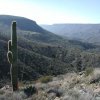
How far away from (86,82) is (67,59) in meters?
103

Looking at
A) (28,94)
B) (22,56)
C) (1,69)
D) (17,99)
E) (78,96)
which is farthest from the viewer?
(22,56)

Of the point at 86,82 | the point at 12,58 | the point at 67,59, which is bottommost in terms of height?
the point at 67,59

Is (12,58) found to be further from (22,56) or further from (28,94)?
(22,56)

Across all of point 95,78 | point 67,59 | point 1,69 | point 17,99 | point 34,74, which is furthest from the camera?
point 67,59

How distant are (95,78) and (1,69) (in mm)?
43957

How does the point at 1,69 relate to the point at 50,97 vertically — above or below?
below

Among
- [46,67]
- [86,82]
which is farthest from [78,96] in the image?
[46,67]

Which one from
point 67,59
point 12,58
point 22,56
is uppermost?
point 12,58

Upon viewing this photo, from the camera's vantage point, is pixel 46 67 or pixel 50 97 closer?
pixel 50 97

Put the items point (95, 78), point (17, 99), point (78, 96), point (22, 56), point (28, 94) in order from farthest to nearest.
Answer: point (22, 56) < point (95, 78) < point (28, 94) < point (17, 99) < point (78, 96)

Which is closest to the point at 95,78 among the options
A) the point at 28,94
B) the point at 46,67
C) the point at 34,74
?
the point at 28,94

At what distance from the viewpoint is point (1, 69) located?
5756 centimetres

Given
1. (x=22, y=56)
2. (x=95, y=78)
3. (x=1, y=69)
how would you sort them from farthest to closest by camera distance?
(x=22, y=56) < (x=1, y=69) < (x=95, y=78)

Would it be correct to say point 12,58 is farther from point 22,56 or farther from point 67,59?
point 67,59
